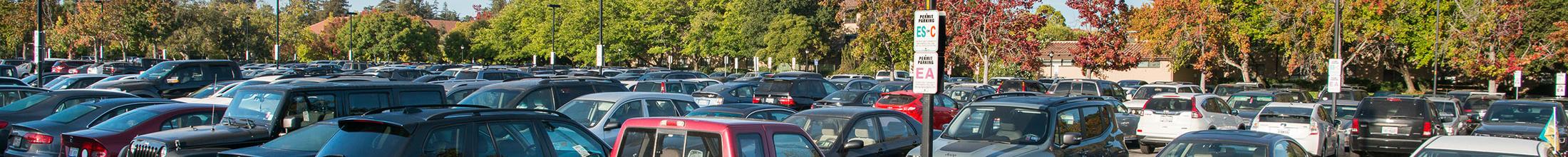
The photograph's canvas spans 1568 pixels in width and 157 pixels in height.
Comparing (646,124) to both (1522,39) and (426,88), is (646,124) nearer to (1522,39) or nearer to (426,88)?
(426,88)

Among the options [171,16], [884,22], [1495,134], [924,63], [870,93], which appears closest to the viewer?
[924,63]

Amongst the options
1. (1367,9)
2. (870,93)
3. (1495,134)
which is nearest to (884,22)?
(1367,9)

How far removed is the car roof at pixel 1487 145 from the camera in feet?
31.0

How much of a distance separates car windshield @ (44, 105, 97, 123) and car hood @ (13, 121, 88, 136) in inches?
7.6

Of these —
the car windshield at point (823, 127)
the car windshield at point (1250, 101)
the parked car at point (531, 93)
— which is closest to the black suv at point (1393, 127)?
the car windshield at point (1250, 101)

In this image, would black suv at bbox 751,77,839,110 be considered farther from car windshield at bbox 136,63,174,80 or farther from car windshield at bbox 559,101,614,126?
car windshield at bbox 136,63,174,80

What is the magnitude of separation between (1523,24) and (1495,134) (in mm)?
32431

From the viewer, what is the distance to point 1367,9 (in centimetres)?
4272

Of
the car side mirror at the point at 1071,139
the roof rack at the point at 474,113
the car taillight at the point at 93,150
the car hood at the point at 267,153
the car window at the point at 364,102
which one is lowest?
the car taillight at the point at 93,150

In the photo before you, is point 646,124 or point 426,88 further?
point 426,88

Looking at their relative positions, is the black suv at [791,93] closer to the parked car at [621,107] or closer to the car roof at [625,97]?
the car roof at [625,97]

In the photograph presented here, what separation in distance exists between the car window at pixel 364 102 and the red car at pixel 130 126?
1262 millimetres

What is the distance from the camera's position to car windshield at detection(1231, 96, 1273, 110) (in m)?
24.2

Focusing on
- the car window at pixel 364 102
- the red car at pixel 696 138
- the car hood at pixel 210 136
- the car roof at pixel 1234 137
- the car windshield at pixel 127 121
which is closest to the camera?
the red car at pixel 696 138
